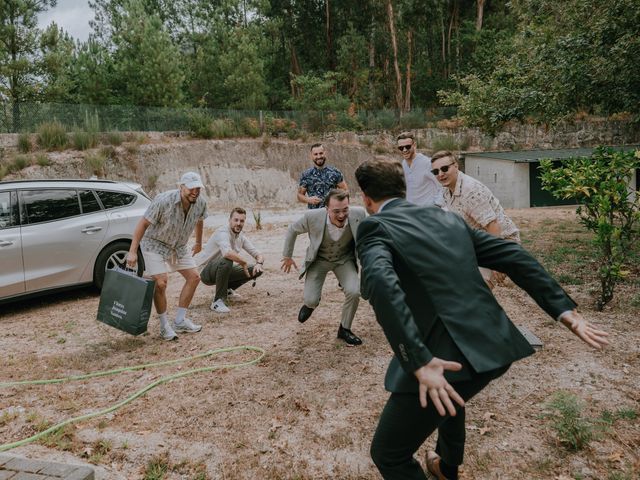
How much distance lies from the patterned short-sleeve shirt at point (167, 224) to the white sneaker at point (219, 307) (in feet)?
4.38

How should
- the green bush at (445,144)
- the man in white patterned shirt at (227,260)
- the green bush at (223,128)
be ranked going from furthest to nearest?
the green bush at (445,144)
the green bush at (223,128)
the man in white patterned shirt at (227,260)

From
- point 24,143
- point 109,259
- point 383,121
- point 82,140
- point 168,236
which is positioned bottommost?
point 109,259

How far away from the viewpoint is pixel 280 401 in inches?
167

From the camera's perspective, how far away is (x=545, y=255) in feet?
31.6

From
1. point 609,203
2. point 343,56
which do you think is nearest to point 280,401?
point 609,203

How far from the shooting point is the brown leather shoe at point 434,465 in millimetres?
3010

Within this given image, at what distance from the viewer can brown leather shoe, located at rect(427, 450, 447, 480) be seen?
301 centimetres

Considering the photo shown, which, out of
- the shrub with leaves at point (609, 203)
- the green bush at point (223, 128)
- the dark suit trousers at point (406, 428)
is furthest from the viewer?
the green bush at point (223, 128)

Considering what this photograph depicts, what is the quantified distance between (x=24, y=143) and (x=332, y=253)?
18851 millimetres

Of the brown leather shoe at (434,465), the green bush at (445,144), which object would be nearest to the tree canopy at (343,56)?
the green bush at (445,144)

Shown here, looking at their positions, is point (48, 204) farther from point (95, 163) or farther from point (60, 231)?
point (95, 163)

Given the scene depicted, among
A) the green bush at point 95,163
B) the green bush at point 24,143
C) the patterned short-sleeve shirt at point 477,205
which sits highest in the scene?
the green bush at point 24,143

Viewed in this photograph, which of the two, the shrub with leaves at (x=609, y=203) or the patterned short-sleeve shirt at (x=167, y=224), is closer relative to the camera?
the patterned short-sleeve shirt at (x=167, y=224)

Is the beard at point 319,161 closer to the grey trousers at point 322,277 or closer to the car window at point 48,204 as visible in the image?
the grey trousers at point 322,277
